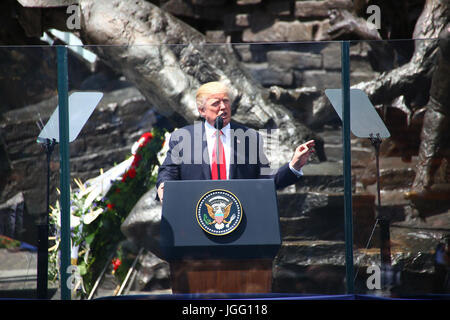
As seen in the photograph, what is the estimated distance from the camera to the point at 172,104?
11.9 feet

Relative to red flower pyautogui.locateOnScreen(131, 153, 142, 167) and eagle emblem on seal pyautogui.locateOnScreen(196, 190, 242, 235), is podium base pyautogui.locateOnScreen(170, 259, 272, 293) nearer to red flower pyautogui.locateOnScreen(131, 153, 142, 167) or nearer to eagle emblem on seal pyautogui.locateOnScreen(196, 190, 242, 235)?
eagle emblem on seal pyautogui.locateOnScreen(196, 190, 242, 235)

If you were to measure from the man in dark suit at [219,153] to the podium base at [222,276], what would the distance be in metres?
0.42

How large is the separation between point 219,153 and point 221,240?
47 cm

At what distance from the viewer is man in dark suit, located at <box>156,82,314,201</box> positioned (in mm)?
3486

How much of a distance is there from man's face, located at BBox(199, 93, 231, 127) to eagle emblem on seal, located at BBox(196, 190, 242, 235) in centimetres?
41

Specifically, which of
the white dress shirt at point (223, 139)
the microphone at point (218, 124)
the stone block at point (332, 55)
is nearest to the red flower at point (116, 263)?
the white dress shirt at point (223, 139)

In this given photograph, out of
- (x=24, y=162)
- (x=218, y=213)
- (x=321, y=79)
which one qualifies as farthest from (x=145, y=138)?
(x=321, y=79)

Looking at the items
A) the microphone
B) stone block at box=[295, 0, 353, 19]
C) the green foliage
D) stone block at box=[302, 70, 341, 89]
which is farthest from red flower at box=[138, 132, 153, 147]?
stone block at box=[295, 0, 353, 19]

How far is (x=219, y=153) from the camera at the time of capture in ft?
11.5

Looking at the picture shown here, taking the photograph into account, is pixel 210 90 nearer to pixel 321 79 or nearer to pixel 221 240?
pixel 321 79
